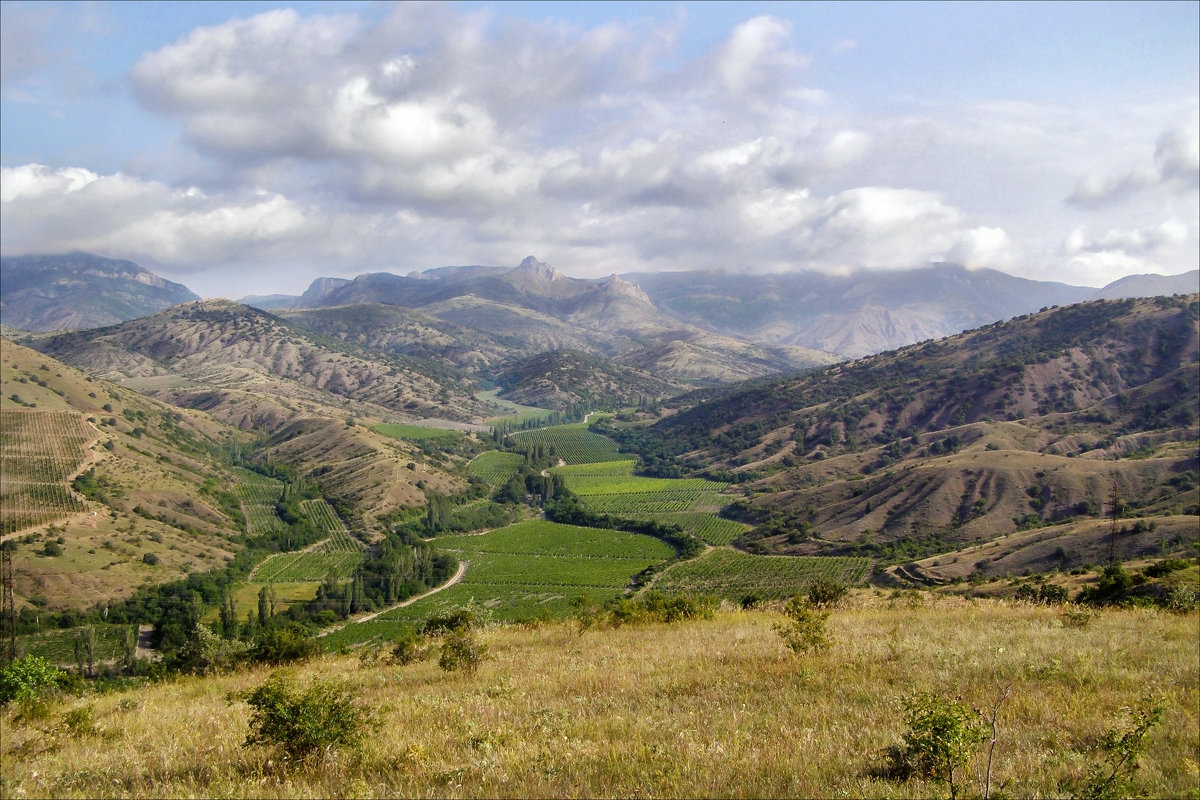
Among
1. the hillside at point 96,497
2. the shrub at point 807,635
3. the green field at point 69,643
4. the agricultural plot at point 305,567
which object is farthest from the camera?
the agricultural plot at point 305,567

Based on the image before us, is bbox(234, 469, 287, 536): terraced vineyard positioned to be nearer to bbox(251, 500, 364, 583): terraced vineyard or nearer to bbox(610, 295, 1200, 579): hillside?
bbox(251, 500, 364, 583): terraced vineyard

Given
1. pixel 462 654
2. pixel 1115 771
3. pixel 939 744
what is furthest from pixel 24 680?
pixel 1115 771

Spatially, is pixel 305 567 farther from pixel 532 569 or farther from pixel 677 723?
pixel 677 723

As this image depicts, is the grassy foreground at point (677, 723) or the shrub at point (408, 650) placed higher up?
the grassy foreground at point (677, 723)

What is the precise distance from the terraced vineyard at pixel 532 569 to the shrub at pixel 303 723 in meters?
78.1

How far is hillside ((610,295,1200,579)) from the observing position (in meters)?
97.2

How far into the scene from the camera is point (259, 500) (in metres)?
154

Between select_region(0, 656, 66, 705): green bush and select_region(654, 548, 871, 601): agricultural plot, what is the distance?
7754 centimetres

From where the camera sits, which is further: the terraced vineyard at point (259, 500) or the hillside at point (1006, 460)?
the terraced vineyard at point (259, 500)

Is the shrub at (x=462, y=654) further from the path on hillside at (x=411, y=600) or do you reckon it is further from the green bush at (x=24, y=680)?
the path on hillside at (x=411, y=600)

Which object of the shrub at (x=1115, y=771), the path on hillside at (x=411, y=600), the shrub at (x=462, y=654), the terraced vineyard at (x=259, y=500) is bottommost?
the path on hillside at (x=411, y=600)

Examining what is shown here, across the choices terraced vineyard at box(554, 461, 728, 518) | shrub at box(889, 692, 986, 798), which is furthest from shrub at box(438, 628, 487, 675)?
terraced vineyard at box(554, 461, 728, 518)

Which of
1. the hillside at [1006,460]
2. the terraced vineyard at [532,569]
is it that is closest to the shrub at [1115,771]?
the hillside at [1006,460]

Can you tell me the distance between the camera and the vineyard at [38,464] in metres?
104
